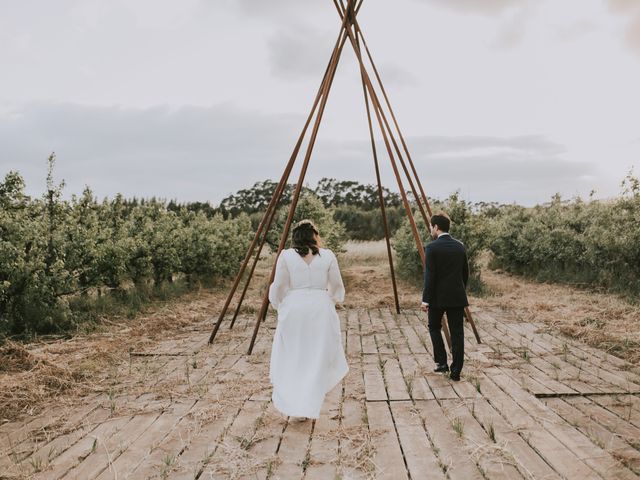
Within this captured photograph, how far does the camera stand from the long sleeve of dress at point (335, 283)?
451cm

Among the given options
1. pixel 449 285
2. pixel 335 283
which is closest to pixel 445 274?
pixel 449 285

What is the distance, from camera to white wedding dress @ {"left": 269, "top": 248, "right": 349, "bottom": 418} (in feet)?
13.7

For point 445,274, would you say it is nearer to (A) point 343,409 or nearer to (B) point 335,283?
Result: (B) point 335,283

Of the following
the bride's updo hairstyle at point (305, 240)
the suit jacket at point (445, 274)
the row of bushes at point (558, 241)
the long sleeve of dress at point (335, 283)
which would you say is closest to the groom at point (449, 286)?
the suit jacket at point (445, 274)

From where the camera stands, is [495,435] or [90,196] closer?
[495,435]

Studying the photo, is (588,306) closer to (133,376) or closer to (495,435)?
(495,435)

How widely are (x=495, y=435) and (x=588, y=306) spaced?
260 inches

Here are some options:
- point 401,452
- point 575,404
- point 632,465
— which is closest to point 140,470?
point 401,452

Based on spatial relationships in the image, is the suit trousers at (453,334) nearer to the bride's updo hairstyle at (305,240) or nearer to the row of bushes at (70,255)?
the bride's updo hairstyle at (305,240)

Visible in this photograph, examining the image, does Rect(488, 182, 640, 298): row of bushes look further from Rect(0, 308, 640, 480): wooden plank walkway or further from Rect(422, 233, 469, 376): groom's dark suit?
Rect(422, 233, 469, 376): groom's dark suit

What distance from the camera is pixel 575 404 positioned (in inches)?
182

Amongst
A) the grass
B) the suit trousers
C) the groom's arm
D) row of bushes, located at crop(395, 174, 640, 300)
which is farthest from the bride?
row of bushes, located at crop(395, 174, 640, 300)

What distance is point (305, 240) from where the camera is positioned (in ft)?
14.5

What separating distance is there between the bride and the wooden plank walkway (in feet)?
0.95
